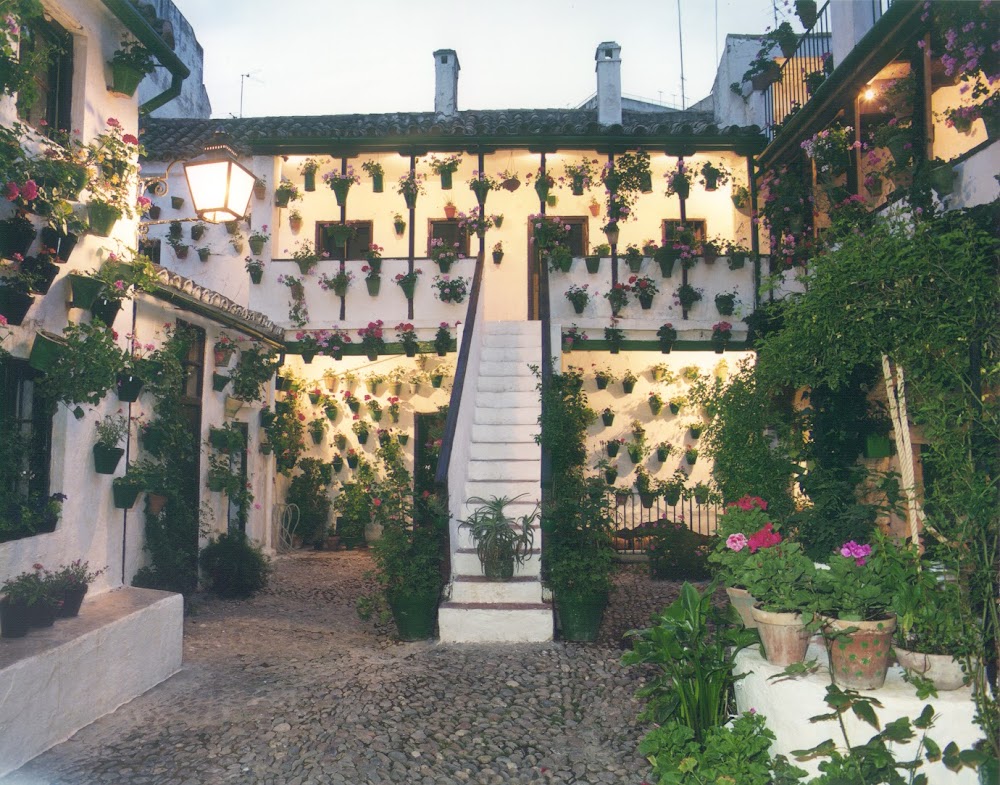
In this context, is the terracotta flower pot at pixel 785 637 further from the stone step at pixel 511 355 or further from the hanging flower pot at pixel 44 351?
the stone step at pixel 511 355

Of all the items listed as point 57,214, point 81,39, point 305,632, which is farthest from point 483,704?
point 81,39

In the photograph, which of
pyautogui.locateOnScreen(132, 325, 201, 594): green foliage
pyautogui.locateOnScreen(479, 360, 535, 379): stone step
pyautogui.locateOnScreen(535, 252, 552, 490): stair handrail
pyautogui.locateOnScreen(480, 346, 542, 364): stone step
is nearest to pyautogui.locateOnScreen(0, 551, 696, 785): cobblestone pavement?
pyautogui.locateOnScreen(132, 325, 201, 594): green foliage

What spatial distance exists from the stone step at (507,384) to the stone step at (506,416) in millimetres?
423

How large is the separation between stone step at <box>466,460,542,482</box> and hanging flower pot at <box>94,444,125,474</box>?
10.4 ft

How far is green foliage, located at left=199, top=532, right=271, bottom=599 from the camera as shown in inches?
311

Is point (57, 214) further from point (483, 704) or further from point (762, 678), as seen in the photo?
point (762, 678)

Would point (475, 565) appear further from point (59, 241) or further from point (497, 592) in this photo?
point (59, 241)

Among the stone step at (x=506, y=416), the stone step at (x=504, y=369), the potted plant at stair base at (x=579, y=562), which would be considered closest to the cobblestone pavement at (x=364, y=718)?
the potted plant at stair base at (x=579, y=562)

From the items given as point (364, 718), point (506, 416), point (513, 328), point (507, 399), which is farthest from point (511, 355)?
point (364, 718)

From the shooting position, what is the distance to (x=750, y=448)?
6.91m

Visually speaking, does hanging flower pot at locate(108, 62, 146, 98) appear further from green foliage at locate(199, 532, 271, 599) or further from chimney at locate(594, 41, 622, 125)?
chimney at locate(594, 41, 622, 125)

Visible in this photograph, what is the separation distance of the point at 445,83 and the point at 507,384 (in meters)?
6.31

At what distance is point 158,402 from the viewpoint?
7.11 meters

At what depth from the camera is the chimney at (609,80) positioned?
11.8m
